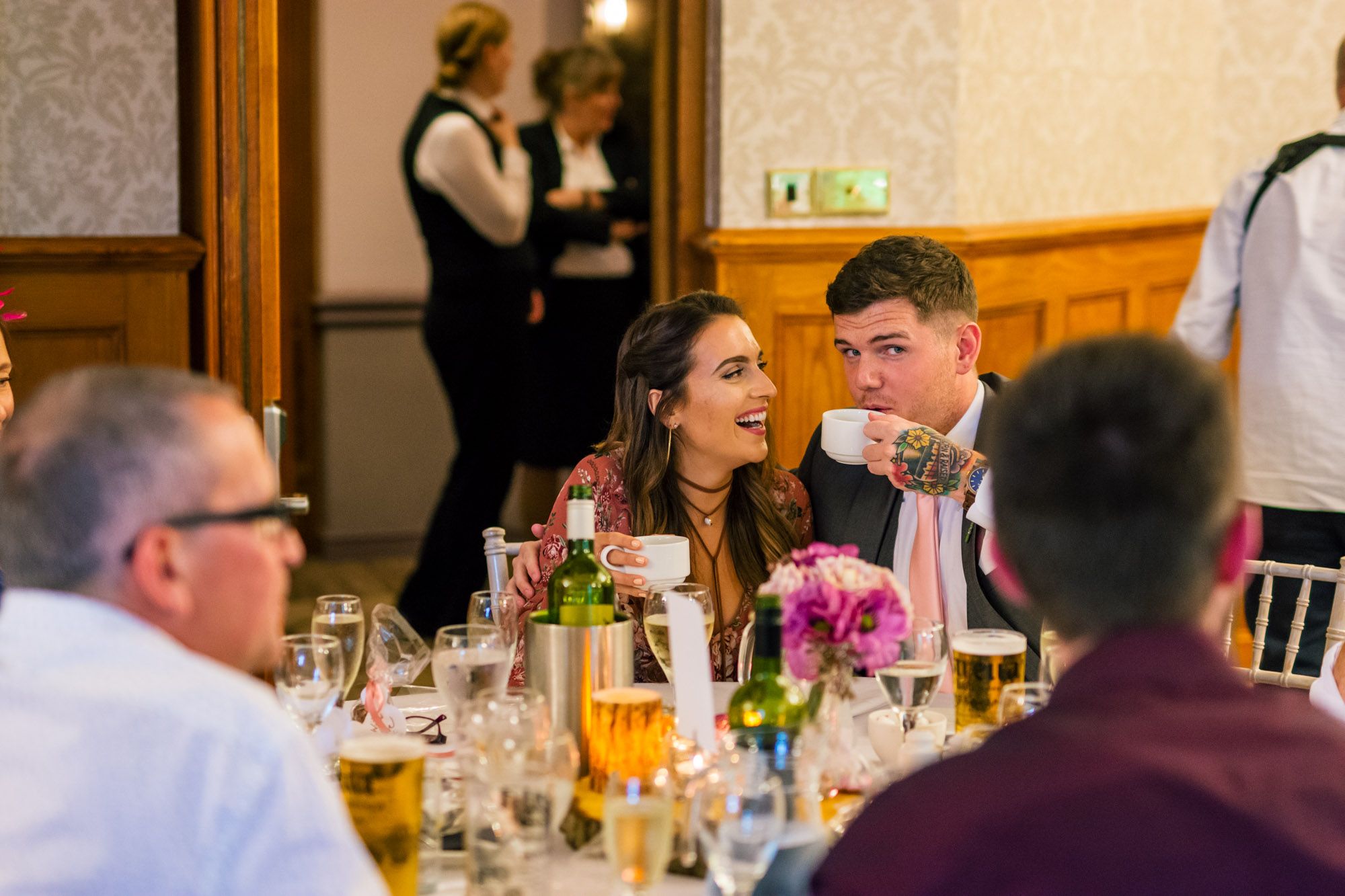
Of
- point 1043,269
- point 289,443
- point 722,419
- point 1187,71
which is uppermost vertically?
point 1187,71

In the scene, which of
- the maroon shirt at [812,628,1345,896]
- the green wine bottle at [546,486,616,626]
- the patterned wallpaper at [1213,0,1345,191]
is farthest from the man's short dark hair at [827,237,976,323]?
the patterned wallpaper at [1213,0,1345,191]

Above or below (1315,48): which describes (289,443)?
below

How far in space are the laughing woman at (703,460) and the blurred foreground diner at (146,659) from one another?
1.28 metres

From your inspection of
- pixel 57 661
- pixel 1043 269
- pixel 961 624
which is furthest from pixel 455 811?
pixel 1043 269

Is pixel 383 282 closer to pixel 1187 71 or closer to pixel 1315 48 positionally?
pixel 1187 71

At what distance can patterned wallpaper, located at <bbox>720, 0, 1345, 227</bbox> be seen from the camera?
12.0 ft

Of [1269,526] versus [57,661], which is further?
[1269,526]

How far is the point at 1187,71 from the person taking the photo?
4762 millimetres

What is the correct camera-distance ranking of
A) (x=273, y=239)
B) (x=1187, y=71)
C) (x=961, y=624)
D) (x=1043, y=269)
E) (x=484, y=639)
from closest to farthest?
(x=484, y=639) < (x=961, y=624) < (x=273, y=239) < (x=1043, y=269) < (x=1187, y=71)

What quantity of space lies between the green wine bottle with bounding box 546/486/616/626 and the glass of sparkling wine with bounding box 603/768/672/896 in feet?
1.50

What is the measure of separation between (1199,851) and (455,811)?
830mm

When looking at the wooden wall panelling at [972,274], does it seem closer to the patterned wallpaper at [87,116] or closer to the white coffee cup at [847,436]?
the white coffee cup at [847,436]

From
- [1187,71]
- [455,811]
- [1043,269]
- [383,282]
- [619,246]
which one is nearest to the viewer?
[455,811]

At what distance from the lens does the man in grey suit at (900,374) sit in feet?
7.97
